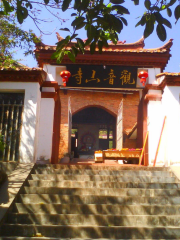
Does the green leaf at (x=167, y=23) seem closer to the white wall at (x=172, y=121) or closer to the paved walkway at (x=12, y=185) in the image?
the paved walkway at (x=12, y=185)

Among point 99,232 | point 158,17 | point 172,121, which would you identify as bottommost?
point 99,232

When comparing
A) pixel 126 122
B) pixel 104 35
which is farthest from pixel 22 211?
pixel 126 122

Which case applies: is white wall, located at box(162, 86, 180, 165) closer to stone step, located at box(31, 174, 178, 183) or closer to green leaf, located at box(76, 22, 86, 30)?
stone step, located at box(31, 174, 178, 183)

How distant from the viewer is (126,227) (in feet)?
14.2

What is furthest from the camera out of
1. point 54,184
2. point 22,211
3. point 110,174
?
point 110,174

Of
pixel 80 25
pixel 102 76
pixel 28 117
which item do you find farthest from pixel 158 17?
pixel 102 76

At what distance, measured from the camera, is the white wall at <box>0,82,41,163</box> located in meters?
7.23

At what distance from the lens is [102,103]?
49.7 feet

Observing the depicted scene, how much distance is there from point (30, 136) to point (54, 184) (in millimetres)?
2032

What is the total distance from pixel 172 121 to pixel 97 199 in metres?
3.42

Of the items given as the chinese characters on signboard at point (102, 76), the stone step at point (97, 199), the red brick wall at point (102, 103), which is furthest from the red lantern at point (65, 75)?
the red brick wall at point (102, 103)

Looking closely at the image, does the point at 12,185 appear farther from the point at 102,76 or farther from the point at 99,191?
the point at 102,76

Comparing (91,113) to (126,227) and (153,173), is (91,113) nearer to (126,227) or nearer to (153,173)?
(153,173)

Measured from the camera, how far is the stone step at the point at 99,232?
14.0 ft
